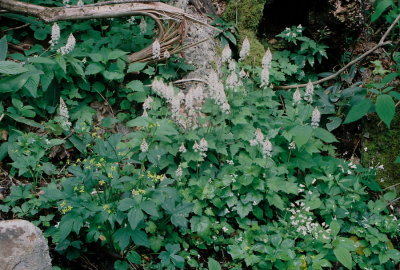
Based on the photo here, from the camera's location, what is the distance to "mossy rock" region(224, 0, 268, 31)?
511 cm

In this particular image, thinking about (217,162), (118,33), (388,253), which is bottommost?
(388,253)

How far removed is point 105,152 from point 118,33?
203 centimetres

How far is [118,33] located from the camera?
473 centimetres

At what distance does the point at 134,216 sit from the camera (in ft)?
8.98

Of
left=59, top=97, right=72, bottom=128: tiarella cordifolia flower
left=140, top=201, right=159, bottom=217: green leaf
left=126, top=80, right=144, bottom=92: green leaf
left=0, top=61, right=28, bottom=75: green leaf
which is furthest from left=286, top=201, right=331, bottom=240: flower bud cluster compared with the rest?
left=0, top=61, right=28, bottom=75: green leaf

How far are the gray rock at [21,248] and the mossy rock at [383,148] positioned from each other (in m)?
3.39

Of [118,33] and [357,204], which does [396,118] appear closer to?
[357,204]

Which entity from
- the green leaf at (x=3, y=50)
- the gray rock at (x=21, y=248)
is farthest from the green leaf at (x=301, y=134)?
the green leaf at (x=3, y=50)

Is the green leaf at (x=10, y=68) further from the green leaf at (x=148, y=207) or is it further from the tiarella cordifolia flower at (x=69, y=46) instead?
the green leaf at (x=148, y=207)

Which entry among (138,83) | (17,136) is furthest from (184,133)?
(17,136)

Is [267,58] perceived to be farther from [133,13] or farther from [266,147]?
[133,13]

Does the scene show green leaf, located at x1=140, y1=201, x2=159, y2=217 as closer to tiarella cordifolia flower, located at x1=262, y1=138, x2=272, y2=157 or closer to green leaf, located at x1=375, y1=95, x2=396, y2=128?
tiarella cordifolia flower, located at x1=262, y1=138, x2=272, y2=157

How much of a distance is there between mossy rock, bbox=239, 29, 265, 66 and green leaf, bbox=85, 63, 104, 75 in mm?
1805

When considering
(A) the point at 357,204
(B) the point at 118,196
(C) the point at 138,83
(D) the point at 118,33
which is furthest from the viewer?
(D) the point at 118,33
